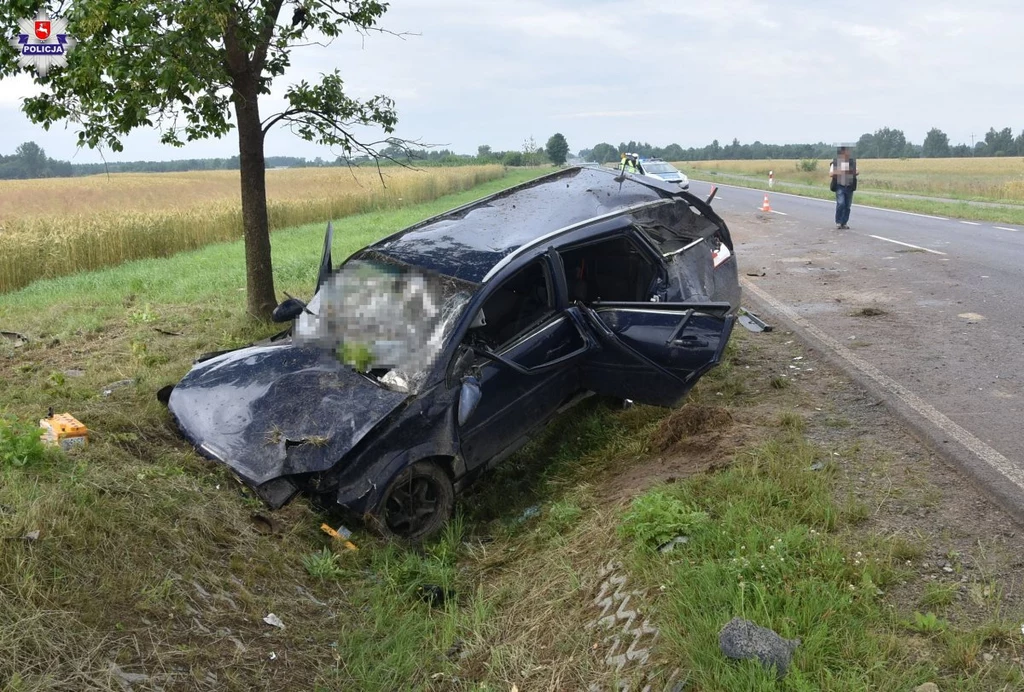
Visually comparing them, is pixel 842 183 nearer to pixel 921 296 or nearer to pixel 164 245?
pixel 921 296

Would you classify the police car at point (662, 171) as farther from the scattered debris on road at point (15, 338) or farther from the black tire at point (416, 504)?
the black tire at point (416, 504)

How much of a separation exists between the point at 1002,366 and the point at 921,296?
3.08 meters

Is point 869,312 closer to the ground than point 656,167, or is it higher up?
closer to the ground

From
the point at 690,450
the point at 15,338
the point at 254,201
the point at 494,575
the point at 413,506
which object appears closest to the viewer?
the point at 494,575

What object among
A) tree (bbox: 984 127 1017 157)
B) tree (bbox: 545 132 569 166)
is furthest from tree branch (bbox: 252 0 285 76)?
tree (bbox: 984 127 1017 157)

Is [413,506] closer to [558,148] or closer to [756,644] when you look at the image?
[756,644]

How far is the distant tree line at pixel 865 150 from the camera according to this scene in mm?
89375

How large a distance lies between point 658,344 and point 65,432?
370 centimetres

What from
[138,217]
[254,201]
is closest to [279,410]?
[254,201]

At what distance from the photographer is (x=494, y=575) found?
14.6 feet

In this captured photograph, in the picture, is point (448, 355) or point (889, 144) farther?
point (889, 144)

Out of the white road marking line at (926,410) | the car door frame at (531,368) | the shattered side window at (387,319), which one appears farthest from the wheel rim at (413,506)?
the white road marking line at (926,410)

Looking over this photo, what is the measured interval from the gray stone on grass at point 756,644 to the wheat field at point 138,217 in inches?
282

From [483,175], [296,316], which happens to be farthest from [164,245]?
[483,175]
